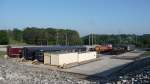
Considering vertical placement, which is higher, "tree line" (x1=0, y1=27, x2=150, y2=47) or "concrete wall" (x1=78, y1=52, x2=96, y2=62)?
"tree line" (x1=0, y1=27, x2=150, y2=47)

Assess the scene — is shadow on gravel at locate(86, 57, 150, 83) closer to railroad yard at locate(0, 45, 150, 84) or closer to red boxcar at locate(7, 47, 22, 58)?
railroad yard at locate(0, 45, 150, 84)

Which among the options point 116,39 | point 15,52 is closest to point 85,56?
point 15,52

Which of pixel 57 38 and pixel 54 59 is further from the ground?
pixel 57 38

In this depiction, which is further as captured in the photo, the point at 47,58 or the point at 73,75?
the point at 47,58

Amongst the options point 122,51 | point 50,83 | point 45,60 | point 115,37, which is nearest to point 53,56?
point 45,60

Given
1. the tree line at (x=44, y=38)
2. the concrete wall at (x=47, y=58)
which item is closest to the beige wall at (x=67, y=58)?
the concrete wall at (x=47, y=58)

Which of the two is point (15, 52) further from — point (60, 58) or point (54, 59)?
point (60, 58)

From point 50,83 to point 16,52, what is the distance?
2876 centimetres

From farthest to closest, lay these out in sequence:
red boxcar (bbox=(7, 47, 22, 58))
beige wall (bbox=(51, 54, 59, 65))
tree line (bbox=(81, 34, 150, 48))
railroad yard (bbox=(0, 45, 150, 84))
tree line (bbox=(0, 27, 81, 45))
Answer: tree line (bbox=(81, 34, 150, 48)) < tree line (bbox=(0, 27, 81, 45)) < red boxcar (bbox=(7, 47, 22, 58)) < beige wall (bbox=(51, 54, 59, 65)) < railroad yard (bbox=(0, 45, 150, 84))

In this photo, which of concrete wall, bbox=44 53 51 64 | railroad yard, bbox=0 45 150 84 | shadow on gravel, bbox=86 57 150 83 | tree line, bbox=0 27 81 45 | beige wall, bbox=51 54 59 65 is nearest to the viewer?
railroad yard, bbox=0 45 150 84

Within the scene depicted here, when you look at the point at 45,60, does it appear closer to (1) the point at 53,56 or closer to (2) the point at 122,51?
(1) the point at 53,56

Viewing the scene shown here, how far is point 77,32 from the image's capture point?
102 metres

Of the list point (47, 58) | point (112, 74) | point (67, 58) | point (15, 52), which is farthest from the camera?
point (15, 52)

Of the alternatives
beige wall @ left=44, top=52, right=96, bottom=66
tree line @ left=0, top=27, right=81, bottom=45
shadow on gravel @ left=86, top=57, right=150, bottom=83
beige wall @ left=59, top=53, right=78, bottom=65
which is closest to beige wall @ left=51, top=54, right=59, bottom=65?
beige wall @ left=44, top=52, right=96, bottom=66
